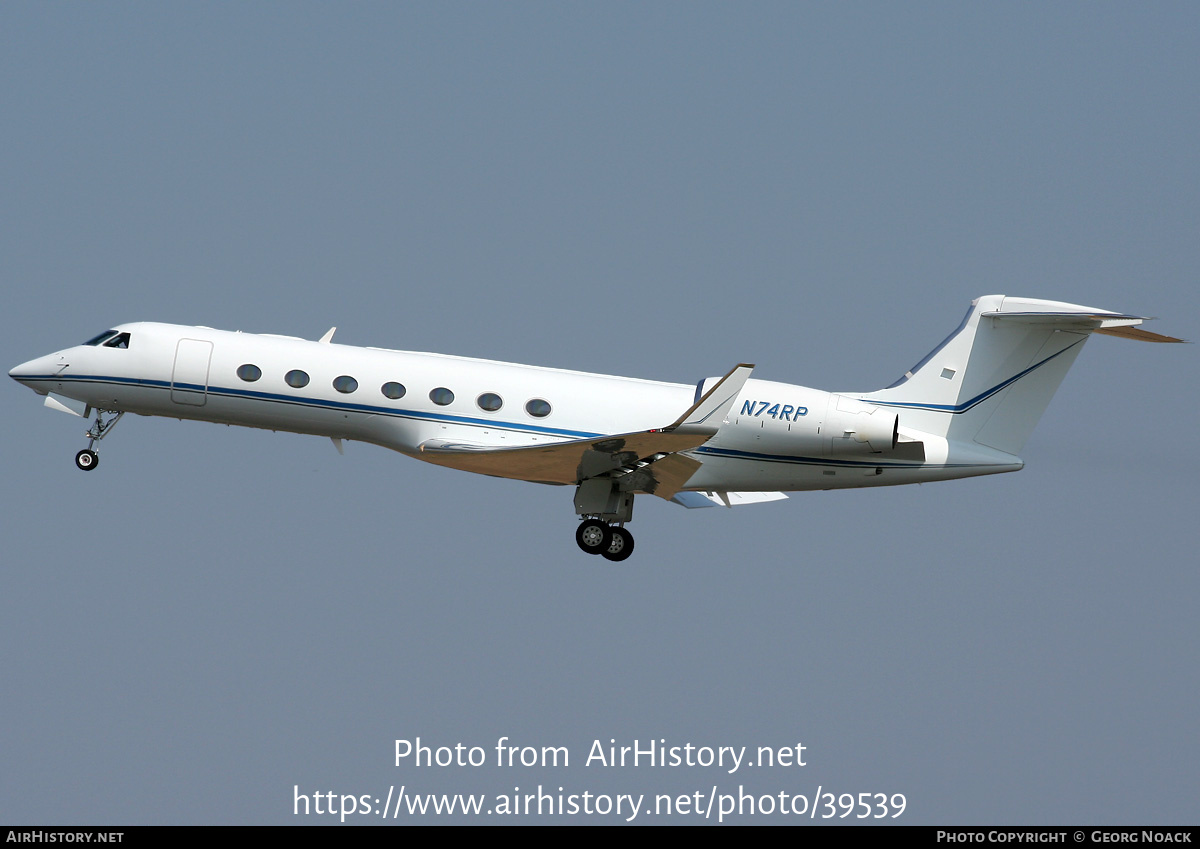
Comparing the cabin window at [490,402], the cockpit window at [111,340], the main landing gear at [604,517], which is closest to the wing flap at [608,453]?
the main landing gear at [604,517]

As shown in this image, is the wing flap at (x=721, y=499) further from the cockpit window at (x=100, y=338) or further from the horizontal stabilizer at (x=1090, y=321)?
the cockpit window at (x=100, y=338)

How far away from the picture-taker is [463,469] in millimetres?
20703

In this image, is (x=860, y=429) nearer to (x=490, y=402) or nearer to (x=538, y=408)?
(x=538, y=408)

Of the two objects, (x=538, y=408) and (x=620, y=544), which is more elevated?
(x=538, y=408)

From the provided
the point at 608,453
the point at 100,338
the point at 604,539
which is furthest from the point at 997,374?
the point at 100,338

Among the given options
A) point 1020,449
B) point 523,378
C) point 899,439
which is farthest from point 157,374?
point 1020,449

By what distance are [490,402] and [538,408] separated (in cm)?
71

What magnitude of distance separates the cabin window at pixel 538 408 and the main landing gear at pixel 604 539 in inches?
67.8

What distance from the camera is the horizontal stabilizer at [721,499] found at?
74.4 ft

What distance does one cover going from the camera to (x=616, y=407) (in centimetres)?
2073

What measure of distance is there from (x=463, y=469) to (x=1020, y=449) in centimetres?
832

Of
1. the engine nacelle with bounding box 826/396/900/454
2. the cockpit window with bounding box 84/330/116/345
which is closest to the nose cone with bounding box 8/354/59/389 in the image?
the cockpit window with bounding box 84/330/116/345

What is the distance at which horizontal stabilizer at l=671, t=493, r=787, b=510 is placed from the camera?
22.7 m

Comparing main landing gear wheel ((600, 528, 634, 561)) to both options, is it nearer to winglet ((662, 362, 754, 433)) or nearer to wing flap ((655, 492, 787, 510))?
wing flap ((655, 492, 787, 510))
